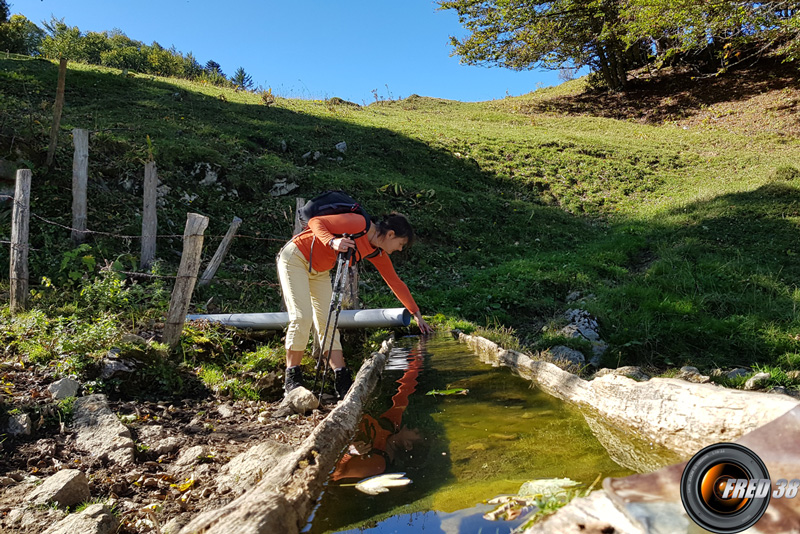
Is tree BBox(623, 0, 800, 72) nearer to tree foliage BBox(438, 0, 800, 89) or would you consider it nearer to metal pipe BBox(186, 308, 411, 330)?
tree foliage BBox(438, 0, 800, 89)

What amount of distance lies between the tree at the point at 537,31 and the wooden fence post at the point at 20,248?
25.1 m

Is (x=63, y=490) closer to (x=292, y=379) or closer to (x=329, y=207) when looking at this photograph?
(x=292, y=379)

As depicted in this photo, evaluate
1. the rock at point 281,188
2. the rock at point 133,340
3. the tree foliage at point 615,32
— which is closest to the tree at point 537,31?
the tree foliage at point 615,32

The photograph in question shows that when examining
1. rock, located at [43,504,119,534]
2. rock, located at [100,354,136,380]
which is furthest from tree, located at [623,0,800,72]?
rock, located at [43,504,119,534]

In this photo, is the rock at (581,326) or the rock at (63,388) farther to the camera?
the rock at (581,326)

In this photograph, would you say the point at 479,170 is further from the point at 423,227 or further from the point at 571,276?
the point at 571,276

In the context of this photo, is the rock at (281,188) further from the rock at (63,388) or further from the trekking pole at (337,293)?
the rock at (63,388)

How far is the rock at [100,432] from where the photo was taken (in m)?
3.28

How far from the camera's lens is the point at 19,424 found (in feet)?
11.4

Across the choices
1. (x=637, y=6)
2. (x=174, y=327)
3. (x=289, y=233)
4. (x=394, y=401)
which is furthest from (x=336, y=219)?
(x=637, y=6)

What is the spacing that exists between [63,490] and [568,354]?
5.79 m

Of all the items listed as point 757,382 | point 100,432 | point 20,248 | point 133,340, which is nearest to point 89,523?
point 100,432

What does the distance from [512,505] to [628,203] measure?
652 inches

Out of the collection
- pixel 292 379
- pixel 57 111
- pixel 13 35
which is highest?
pixel 13 35
